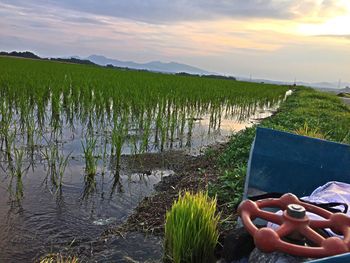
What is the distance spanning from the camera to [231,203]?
3.29m

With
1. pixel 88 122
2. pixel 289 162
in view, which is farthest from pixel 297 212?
pixel 88 122

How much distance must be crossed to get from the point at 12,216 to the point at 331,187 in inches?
109

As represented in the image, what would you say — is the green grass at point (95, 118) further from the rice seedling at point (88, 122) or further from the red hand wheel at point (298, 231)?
the red hand wheel at point (298, 231)

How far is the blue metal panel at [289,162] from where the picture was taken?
2885 mm

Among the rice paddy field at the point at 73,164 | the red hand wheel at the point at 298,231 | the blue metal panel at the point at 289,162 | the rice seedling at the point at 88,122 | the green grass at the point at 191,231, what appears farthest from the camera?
the rice seedling at the point at 88,122

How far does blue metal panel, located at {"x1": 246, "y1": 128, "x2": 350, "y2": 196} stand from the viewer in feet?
9.46

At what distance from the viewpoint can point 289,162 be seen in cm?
292

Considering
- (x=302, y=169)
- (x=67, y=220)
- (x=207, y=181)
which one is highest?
(x=302, y=169)

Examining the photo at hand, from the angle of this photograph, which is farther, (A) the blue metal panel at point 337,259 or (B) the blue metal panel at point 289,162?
(B) the blue metal panel at point 289,162

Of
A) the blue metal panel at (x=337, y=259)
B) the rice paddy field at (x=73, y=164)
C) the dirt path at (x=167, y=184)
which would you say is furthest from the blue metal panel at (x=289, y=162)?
the blue metal panel at (x=337, y=259)

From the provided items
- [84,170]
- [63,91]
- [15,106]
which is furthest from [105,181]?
[63,91]

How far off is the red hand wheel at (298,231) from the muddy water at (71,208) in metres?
1.40

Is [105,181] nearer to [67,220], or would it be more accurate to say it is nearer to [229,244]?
[67,220]

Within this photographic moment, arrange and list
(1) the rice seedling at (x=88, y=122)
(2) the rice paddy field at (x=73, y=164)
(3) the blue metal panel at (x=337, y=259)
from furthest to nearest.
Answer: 1. (1) the rice seedling at (x=88, y=122)
2. (2) the rice paddy field at (x=73, y=164)
3. (3) the blue metal panel at (x=337, y=259)
